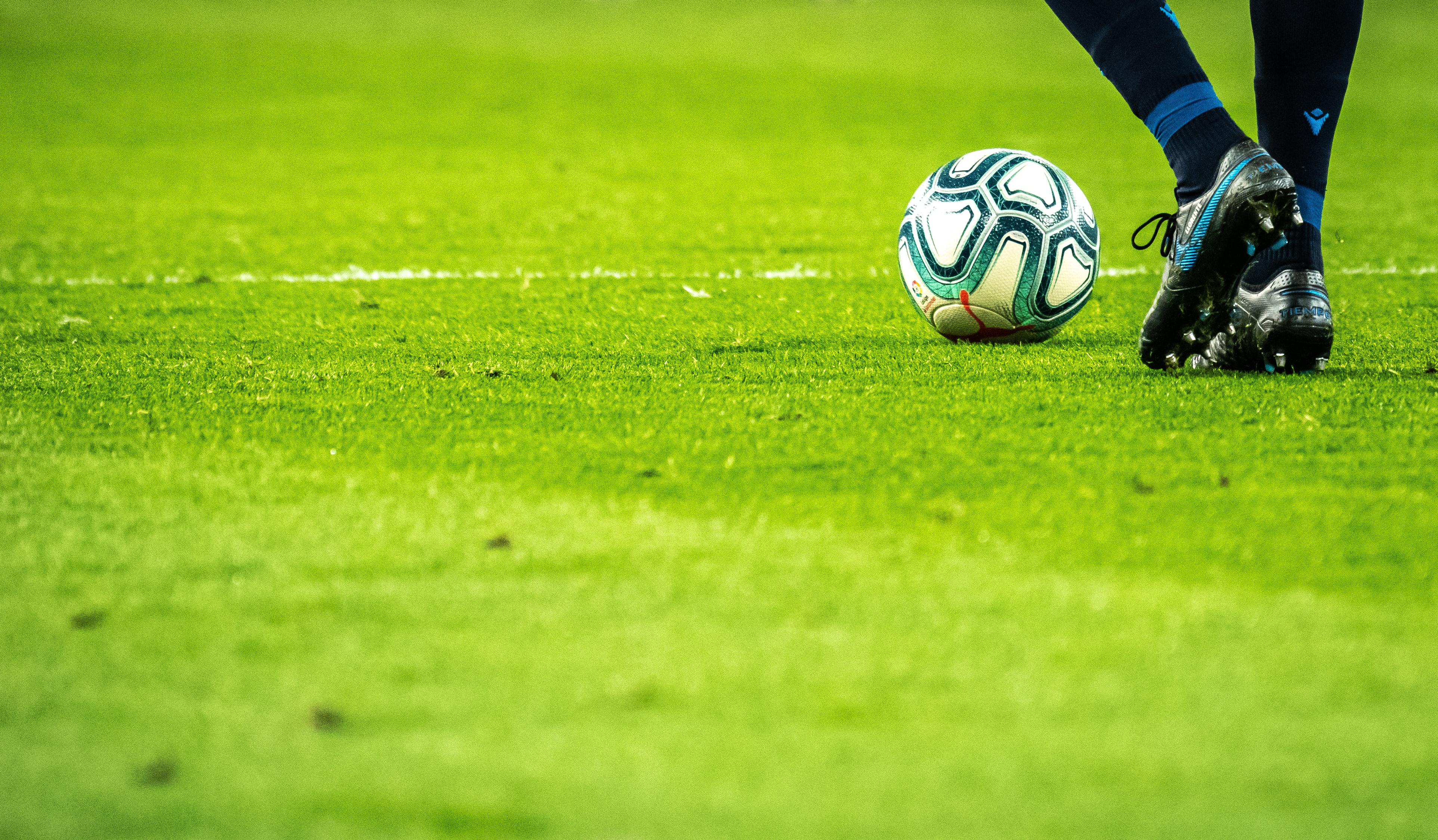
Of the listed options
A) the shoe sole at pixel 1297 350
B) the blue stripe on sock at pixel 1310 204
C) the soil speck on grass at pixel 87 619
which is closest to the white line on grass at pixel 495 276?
the blue stripe on sock at pixel 1310 204

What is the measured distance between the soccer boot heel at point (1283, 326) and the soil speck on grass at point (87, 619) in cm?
255

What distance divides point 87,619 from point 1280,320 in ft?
8.84

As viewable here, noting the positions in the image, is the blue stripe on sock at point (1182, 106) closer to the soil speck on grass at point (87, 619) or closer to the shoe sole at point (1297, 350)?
the shoe sole at point (1297, 350)

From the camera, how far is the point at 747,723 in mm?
1599

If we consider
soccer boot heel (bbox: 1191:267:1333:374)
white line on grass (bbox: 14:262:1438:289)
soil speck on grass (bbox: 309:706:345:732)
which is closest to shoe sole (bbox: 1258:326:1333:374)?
soccer boot heel (bbox: 1191:267:1333:374)

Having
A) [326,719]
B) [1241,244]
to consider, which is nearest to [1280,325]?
[1241,244]

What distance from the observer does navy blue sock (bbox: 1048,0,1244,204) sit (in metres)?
3.14

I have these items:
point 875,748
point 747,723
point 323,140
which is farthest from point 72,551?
point 323,140

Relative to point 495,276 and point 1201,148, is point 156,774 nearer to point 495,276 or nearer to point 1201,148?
point 1201,148

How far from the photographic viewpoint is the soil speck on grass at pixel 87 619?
1869 mm

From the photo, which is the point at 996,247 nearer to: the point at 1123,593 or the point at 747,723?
the point at 1123,593

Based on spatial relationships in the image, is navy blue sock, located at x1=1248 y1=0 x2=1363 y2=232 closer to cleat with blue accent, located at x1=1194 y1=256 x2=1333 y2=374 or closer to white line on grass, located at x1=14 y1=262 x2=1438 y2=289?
cleat with blue accent, located at x1=1194 y1=256 x2=1333 y2=374

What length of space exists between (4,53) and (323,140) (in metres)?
7.90

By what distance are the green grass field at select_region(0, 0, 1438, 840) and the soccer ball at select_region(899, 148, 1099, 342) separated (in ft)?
0.34
